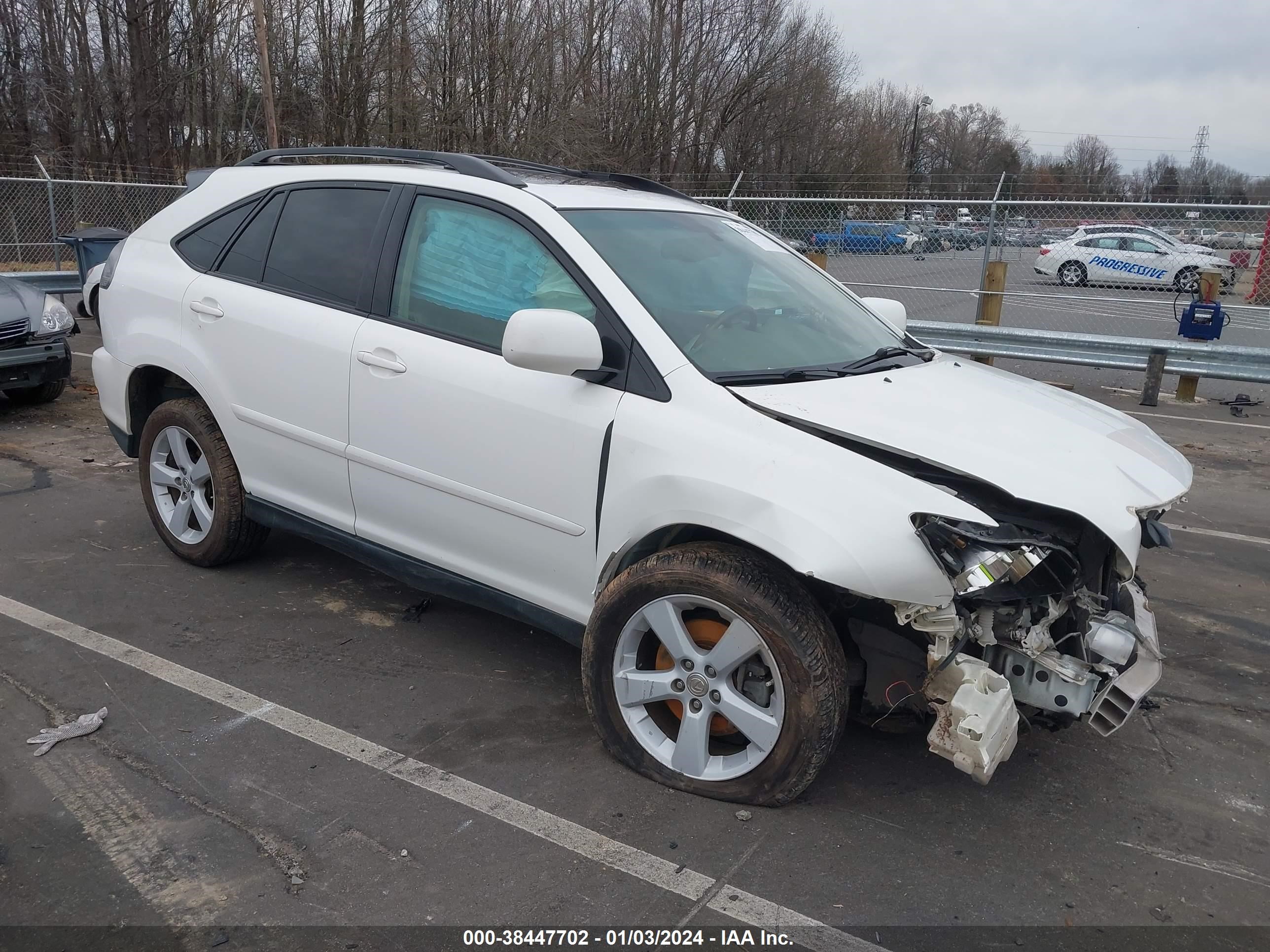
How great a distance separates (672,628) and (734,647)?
0.66ft

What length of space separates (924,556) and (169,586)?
3.50 meters

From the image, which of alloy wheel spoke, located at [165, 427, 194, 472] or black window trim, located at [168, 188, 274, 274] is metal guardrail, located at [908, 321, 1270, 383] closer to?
black window trim, located at [168, 188, 274, 274]

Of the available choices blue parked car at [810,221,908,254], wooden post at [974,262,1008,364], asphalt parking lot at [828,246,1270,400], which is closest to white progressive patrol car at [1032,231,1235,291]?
asphalt parking lot at [828,246,1270,400]

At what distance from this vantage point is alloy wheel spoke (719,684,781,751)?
283cm

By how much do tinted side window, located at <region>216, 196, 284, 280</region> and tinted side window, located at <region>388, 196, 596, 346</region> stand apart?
2.79ft

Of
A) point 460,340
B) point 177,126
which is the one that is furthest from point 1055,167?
point 460,340

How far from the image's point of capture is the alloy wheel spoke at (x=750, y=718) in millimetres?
2830

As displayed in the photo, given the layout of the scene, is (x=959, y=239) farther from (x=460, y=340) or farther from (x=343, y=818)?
(x=343, y=818)

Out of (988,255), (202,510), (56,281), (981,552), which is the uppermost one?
(988,255)

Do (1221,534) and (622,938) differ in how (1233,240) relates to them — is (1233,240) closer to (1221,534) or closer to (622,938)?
(1221,534)

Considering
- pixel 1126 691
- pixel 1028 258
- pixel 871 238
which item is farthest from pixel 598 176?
pixel 1028 258

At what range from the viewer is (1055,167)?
35312 mm

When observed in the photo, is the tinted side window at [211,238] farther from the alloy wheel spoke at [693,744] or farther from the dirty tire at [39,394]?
the dirty tire at [39,394]

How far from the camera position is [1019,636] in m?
2.77
